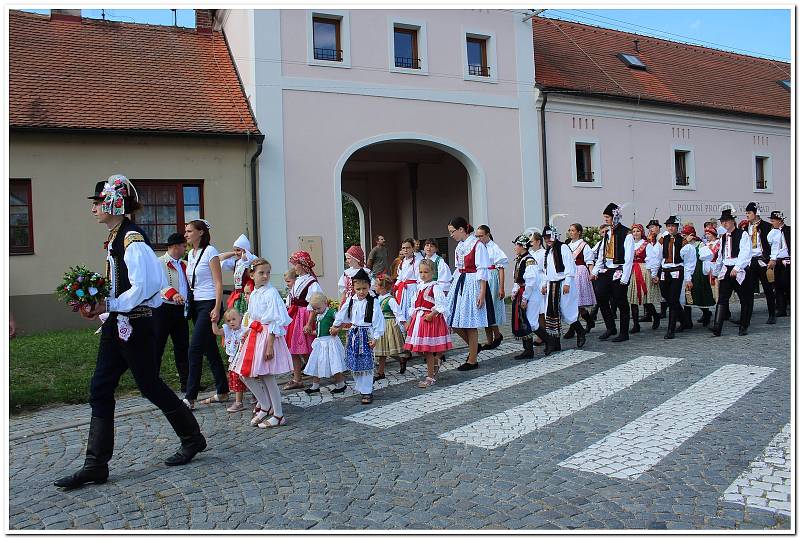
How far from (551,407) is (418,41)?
14.7 metres

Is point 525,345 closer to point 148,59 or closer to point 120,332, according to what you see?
point 120,332

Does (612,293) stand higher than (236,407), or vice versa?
(612,293)

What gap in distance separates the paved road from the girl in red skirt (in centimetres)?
38

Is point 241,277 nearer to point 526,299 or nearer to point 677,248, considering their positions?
point 526,299

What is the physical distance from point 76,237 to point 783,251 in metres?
14.6

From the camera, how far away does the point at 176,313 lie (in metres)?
7.51

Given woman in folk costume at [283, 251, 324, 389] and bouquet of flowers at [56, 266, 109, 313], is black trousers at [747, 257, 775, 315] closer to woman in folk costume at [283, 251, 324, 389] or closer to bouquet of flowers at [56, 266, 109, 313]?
woman in folk costume at [283, 251, 324, 389]

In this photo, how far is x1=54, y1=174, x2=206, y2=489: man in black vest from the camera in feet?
16.4

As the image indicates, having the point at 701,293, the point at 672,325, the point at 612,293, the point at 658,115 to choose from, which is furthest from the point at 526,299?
the point at 658,115

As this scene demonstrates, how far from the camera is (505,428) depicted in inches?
243

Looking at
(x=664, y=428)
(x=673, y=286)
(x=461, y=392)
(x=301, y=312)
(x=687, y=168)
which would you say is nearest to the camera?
(x=664, y=428)

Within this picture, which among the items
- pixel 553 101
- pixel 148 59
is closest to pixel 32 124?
pixel 148 59

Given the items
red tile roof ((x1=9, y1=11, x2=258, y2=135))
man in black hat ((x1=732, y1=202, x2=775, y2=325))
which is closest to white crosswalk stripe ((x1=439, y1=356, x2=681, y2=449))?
man in black hat ((x1=732, y1=202, x2=775, y2=325))

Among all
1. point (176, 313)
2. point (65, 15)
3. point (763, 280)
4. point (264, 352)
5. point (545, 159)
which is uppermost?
point (65, 15)
